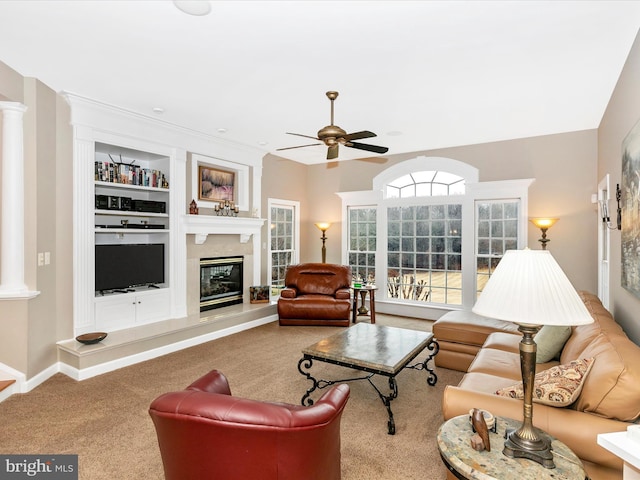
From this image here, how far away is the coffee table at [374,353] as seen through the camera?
281 cm

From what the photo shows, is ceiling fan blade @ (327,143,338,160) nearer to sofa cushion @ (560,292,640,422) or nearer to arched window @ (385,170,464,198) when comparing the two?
sofa cushion @ (560,292,640,422)

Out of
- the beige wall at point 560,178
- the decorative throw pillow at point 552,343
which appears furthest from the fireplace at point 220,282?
the decorative throw pillow at point 552,343

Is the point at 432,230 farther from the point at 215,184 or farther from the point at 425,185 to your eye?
the point at 215,184

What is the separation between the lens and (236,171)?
6.01 metres

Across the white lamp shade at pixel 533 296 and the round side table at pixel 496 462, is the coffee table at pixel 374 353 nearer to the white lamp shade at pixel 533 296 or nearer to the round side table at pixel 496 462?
the round side table at pixel 496 462

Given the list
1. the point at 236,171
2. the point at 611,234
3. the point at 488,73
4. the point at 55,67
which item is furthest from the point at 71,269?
the point at 611,234

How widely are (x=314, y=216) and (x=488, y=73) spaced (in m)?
4.61

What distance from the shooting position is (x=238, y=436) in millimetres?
1339

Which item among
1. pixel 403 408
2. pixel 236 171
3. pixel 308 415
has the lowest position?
pixel 403 408

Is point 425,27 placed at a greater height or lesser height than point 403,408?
greater

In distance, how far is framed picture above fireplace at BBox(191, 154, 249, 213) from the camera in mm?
5301

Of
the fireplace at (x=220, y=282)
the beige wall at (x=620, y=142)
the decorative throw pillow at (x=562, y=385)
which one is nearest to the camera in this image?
the decorative throw pillow at (x=562, y=385)

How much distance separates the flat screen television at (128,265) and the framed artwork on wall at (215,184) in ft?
3.58

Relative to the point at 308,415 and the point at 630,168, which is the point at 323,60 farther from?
the point at 308,415
